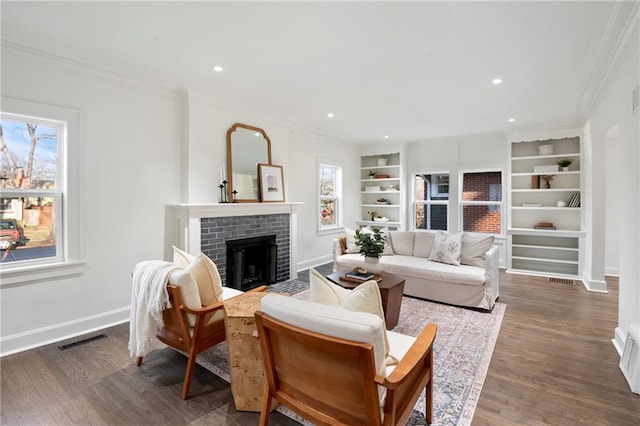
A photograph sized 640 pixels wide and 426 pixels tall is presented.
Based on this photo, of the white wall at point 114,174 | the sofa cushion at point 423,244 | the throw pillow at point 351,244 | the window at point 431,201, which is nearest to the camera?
the white wall at point 114,174

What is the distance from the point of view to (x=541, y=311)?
369cm

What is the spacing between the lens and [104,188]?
3.22 metres

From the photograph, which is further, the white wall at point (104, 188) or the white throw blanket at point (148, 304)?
the white wall at point (104, 188)

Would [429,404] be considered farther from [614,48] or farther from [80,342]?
[614,48]

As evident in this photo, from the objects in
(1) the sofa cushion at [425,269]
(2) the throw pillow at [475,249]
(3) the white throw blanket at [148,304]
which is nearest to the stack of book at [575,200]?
(2) the throw pillow at [475,249]

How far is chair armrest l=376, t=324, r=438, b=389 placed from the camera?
1.26 m

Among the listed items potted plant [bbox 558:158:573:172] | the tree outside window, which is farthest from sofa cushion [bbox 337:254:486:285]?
the tree outside window

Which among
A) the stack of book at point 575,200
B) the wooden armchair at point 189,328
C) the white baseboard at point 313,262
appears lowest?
the white baseboard at point 313,262

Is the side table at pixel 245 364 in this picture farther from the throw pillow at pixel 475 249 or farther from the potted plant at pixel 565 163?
the potted plant at pixel 565 163

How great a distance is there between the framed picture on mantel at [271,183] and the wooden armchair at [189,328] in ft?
8.54

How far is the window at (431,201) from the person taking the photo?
22.5ft

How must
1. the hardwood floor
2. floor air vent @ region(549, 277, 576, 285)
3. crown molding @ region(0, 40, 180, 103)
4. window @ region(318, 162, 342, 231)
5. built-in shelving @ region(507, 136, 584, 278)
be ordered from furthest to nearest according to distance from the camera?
window @ region(318, 162, 342, 231) → built-in shelving @ region(507, 136, 584, 278) → floor air vent @ region(549, 277, 576, 285) → crown molding @ region(0, 40, 180, 103) → the hardwood floor

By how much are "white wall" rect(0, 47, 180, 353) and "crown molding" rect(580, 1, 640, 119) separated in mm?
4251

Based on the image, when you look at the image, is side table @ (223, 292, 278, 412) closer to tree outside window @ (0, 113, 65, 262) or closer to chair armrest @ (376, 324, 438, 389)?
chair armrest @ (376, 324, 438, 389)
